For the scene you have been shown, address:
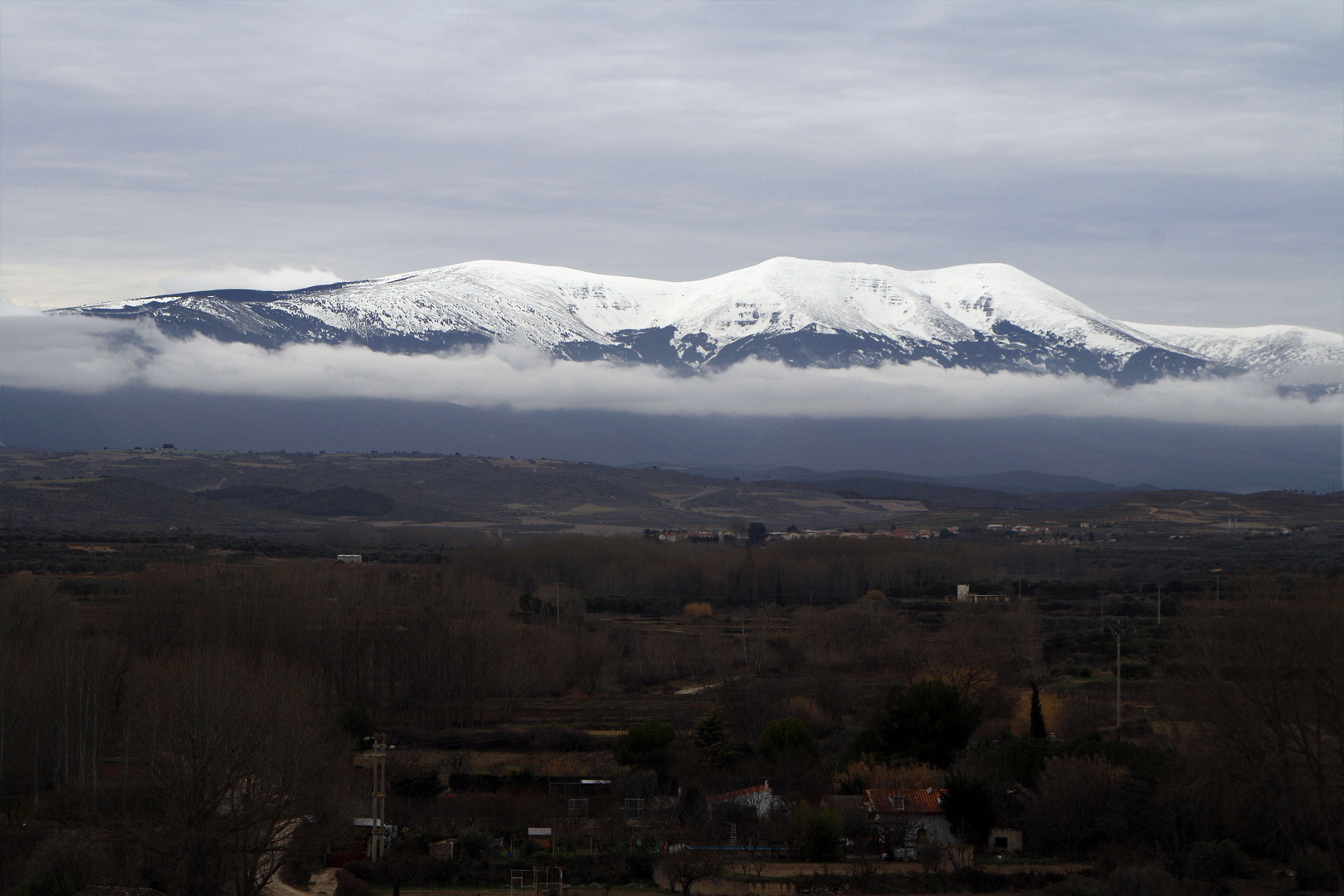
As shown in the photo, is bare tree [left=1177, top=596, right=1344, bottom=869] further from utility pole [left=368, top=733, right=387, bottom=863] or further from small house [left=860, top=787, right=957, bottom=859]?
utility pole [left=368, top=733, right=387, bottom=863]

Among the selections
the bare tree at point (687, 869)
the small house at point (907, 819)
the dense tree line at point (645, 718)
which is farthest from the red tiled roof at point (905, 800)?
the bare tree at point (687, 869)

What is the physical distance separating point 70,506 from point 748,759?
13647 centimetres

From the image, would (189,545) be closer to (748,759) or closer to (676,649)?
(676,649)

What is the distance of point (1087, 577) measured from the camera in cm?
11062

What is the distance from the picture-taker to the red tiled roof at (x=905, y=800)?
34.0 metres

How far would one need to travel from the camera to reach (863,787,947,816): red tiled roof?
34.0 metres

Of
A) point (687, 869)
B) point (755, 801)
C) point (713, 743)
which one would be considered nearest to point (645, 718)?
point (713, 743)

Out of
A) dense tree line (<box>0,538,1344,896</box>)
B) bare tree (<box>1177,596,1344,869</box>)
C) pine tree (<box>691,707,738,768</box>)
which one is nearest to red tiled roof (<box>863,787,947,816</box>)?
dense tree line (<box>0,538,1344,896</box>)

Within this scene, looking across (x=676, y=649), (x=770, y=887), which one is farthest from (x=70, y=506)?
(x=770, y=887)

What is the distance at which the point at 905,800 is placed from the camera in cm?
3422

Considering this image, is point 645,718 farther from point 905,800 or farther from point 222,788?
point 222,788

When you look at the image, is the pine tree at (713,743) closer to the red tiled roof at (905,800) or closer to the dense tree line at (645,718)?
the dense tree line at (645,718)

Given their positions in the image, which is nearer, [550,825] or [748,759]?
[550,825]

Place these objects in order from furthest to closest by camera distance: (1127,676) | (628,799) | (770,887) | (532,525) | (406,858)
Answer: (532,525) → (1127,676) → (628,799) → (406,858) → (770,887)
